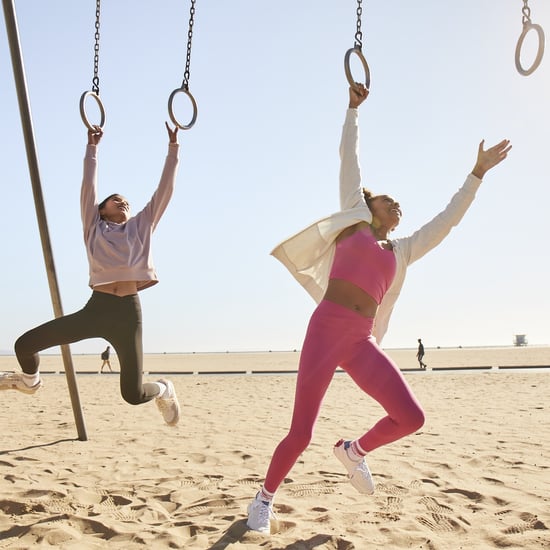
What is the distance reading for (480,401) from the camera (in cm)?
1029

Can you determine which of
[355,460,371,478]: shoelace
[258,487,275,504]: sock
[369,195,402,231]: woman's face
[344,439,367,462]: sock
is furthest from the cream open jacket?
[258,487,275,504]: sock

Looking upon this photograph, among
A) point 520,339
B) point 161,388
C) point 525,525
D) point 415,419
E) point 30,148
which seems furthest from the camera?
point 520,339

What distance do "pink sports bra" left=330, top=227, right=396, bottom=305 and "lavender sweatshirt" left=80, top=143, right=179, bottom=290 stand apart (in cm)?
134

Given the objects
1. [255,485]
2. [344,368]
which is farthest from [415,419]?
[255,485]

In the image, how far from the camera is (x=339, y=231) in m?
3.61

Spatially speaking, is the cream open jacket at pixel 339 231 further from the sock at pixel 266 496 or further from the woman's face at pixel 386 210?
the sock at pixel 266 496

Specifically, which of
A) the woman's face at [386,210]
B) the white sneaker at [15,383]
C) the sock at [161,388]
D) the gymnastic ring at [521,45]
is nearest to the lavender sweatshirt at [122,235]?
the sock at [161,388]

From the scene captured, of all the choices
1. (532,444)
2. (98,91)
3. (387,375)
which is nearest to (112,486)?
(387,375)

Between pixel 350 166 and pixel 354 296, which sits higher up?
pixel 350 166

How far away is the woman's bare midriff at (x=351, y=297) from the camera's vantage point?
134 inches

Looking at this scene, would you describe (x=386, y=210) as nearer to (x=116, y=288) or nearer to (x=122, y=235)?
(x=122, y=235)

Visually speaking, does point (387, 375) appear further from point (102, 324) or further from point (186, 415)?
point (186, 415)

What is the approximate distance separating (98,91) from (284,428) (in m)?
4.84

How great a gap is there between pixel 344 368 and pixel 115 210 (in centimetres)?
201
